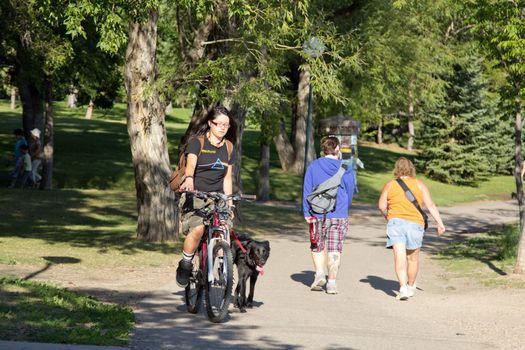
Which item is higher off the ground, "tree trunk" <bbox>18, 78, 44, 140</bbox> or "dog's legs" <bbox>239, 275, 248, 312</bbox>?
"tree trunk" <bbox>18, 78, 44, 140</bbox>

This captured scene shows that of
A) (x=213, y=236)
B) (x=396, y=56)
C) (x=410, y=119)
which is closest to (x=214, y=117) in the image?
(x=213, y=236)

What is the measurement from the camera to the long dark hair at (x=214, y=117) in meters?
10.0

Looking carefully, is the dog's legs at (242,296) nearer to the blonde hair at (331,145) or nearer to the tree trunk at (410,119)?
the blonde hair at (331,145)

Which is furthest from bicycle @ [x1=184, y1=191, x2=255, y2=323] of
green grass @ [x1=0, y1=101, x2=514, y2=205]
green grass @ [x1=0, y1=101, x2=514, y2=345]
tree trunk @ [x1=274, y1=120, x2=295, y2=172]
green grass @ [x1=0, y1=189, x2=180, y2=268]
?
tree trunk @ [x1=274, y1=120, x2=295, y2=172]

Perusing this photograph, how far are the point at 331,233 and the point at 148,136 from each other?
6087 millimetres

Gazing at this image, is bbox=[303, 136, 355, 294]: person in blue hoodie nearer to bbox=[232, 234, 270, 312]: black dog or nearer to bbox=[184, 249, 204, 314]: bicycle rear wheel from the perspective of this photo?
bbox=[232, 234, 270, 312]: black dog

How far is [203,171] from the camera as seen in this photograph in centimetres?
1002

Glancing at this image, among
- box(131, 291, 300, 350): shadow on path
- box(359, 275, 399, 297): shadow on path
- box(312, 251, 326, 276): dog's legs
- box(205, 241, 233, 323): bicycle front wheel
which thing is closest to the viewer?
box(131, 291, 300, 350): shadow on path

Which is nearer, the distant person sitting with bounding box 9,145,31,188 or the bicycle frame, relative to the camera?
the bicycle frame

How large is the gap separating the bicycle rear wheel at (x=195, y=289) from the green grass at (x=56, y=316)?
22.9 inches

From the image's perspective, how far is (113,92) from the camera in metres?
46.8

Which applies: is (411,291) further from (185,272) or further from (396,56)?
(396,56)

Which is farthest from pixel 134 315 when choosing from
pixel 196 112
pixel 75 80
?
pixel 75 80

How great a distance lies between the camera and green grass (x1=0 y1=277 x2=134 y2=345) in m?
8.09
